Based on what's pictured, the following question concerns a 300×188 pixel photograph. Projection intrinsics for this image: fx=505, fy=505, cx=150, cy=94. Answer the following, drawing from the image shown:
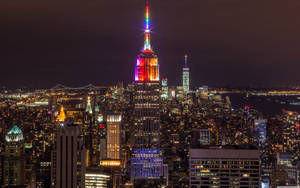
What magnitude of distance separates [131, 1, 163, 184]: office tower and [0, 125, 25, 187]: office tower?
990 centimetres

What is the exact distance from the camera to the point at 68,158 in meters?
13.7

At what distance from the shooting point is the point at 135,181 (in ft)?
80.9

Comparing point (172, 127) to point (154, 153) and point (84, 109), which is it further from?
point (84, 109)

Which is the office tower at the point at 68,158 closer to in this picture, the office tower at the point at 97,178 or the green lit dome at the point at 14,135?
the office tower at the point at 97,178

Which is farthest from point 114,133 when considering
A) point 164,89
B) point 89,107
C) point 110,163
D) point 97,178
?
point 97,178

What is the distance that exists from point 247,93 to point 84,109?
7.76 metres

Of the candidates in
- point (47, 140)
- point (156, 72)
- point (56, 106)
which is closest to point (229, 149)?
point (47, 140)

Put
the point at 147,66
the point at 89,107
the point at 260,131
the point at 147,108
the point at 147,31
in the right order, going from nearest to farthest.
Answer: the point at 260,131 < the point at 89,107 < the point at 147,31 < the point at 147,108 < the point at 147,66

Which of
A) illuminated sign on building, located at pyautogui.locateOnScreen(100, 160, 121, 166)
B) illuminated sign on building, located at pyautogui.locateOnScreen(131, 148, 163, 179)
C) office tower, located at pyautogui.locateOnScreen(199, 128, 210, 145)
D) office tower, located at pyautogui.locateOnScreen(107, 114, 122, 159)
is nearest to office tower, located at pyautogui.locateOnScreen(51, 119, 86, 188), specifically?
illuminated sign on building, located at pyautogui.locateOnScreen(100, 160, 121, 166)

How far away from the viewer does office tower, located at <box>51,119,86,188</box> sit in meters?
13.7

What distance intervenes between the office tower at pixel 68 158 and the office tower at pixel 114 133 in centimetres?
1032

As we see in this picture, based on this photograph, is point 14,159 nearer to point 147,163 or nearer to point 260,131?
point 260,131

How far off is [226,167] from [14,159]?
7957 mm

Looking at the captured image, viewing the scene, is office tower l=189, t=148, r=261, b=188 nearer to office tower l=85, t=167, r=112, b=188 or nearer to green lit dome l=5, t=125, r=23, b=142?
office tower l=85, t=167, r=112, b=188
